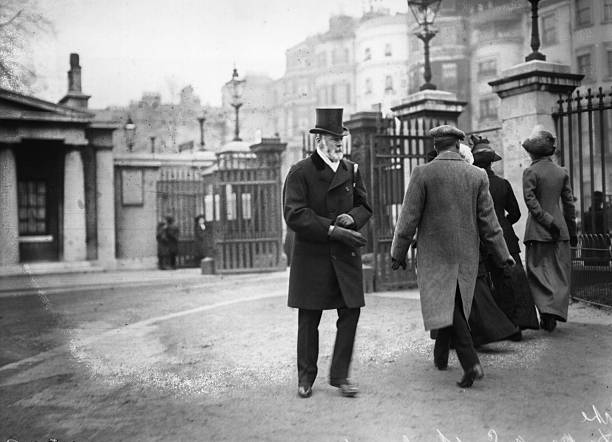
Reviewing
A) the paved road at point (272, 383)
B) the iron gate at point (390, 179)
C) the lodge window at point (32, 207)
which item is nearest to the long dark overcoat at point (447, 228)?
the paved road at point (272, 383)

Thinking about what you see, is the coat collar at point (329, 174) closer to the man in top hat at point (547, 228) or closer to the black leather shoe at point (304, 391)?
the black leather shoe at point (304, 391)

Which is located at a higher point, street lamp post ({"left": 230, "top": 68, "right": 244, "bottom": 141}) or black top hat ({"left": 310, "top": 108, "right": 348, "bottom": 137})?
street lamp post ({"left": 230, "top": 68, "right": 244, "bottom": 141})

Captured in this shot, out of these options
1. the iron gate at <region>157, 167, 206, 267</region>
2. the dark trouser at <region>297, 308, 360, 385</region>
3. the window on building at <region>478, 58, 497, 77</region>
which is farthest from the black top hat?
the window on building at <region>478, 58, 497, 77</region>

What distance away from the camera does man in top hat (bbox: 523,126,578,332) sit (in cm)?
711

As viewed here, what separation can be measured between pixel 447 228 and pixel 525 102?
16.2 feet

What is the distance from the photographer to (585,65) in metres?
30.2

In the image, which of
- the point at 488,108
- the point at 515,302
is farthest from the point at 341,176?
the point at 488,108

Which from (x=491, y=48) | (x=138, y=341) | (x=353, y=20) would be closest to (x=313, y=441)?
(x=138, y=341)

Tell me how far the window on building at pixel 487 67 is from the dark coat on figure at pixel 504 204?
→ 3804 cm

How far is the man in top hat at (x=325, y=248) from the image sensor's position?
5133 mm

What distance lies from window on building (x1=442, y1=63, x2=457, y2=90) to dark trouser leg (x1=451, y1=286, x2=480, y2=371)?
41820 mm

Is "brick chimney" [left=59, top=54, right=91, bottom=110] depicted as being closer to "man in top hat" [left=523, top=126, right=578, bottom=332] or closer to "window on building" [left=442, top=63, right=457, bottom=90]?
"man in top hat" [left=523, top=126, right=578, bottom=332]

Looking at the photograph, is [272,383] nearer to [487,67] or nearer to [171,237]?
[171,237]

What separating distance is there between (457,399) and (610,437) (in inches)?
42.8
